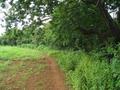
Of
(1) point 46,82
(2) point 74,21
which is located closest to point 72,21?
(2) point 74,21

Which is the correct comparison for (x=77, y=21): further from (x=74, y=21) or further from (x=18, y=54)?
(x=18, y=54)

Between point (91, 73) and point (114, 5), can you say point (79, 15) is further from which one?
point (91, 73)

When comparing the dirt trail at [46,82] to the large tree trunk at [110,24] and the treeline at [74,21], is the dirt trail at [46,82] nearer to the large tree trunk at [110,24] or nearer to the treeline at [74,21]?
the treeline at [74,21]

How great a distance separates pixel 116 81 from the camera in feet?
29.7

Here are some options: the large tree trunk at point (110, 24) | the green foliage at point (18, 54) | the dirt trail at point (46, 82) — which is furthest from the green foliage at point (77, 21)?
the green foliage at point (18, 54)

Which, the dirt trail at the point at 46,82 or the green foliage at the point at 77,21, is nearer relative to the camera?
the dirt trail at the point at 46,82

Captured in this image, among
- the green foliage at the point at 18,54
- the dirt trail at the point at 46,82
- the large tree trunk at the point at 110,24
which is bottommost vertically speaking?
the dirt trail at the point at 46,82

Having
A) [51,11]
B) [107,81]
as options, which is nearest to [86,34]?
[51,11]

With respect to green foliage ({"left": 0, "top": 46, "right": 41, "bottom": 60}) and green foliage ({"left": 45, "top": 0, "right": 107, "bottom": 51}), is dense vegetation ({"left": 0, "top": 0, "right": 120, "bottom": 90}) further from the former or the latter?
green foliage ({"left": 0, "top": 46, "right": 41, "bottom": 60})

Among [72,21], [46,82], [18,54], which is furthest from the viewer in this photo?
[18,54]

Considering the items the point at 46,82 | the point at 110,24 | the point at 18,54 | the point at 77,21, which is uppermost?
the point at 77,21

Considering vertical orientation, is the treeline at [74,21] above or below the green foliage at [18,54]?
above

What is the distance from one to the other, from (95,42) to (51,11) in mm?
2927

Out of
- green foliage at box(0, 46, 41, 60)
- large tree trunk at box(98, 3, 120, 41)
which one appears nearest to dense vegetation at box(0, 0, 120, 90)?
large tree trunk at box(98, 3, 120, 41)
